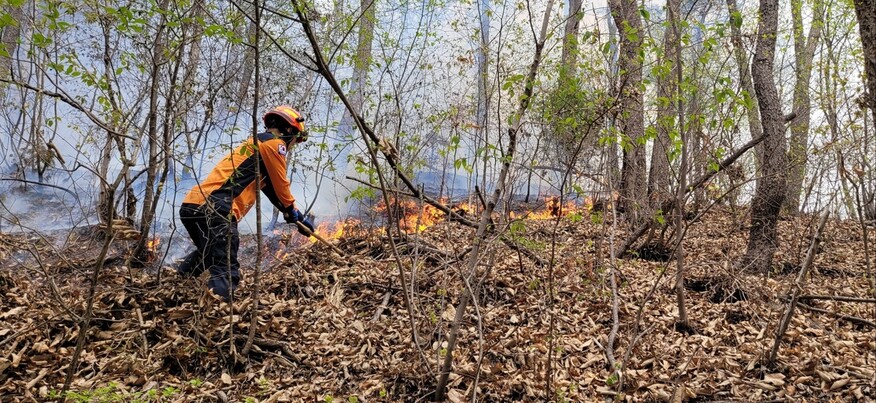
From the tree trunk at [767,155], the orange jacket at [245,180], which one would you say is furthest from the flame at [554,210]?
the orange jacket at [245,180]

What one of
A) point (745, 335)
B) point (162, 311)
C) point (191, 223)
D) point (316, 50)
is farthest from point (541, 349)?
point (191, 223)

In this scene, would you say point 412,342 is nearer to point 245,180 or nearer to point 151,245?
point 245,180

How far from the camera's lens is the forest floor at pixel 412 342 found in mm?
2947

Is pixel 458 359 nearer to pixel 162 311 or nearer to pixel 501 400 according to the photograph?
pixel 501 400

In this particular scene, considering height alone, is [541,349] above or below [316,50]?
below

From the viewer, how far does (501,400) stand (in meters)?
2.98

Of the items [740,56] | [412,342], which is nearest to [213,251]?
[412,342]

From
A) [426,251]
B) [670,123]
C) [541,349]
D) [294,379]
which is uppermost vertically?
[670,123]

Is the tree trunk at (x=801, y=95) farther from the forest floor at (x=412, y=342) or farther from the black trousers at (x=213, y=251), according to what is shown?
the black trousers at (x=213, y=251)

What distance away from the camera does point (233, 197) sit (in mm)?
4074

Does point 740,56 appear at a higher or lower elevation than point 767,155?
higher

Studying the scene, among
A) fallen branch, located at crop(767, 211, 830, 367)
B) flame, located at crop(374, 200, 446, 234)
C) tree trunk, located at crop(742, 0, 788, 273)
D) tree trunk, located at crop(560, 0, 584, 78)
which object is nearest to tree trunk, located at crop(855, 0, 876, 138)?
fallen branch, located at crop(767, 211, 830, 367)

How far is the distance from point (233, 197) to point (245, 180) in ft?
0.91

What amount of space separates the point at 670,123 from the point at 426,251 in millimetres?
2713
